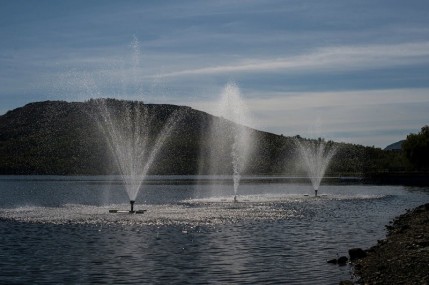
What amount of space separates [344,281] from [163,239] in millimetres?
17647

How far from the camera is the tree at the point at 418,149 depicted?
154500 millimetres

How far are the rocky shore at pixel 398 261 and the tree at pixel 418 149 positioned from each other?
12232 cm

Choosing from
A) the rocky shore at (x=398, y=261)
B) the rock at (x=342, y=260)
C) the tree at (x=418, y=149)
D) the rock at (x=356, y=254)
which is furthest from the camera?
the tree at (x=418, y=149)

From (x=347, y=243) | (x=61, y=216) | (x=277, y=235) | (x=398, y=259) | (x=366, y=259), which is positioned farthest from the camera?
(x=61, y=216)

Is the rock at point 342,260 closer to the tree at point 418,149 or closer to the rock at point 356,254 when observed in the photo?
the rock at point 356,254

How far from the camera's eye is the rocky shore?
973 inches

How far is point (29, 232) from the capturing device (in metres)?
44.1

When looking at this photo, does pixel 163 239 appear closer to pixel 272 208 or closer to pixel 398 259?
pixel 398 259

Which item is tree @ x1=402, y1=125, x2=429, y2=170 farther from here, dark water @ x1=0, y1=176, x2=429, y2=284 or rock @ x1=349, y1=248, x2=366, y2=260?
rock @ x1=349, y1=248, x2=366, y2=260

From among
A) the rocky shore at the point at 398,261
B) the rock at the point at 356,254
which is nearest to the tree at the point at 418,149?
the rocky shore at the point at 398,261

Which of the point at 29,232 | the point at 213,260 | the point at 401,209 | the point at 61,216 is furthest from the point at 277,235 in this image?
the point at 401,209

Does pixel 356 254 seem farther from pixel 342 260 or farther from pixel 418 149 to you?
pixel 418 149

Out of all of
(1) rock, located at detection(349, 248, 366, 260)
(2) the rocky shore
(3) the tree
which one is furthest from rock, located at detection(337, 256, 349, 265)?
(3) the tree

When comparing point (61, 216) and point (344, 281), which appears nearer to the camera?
point (344, 281)
